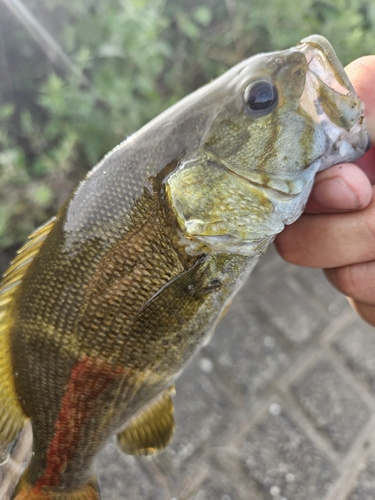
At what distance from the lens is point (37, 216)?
2.15 m

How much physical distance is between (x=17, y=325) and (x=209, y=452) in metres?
1.33

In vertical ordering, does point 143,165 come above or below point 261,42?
above

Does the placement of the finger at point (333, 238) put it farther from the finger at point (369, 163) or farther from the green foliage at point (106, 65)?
the green foliage at point (106, 65)

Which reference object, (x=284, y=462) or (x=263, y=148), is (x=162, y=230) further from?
(x=284, y=462)

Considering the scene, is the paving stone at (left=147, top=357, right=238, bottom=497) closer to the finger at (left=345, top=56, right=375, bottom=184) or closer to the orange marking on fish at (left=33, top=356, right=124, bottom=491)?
the orange marking on fish at (left=33, top=356, right=124, bottom=491)

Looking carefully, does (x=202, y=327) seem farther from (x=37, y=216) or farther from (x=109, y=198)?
(x=37, y=216)

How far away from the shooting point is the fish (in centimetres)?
88

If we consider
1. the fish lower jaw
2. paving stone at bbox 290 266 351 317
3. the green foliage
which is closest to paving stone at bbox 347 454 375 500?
paving stone at bbox 290 266 351 317

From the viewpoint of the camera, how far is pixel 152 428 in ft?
4.15

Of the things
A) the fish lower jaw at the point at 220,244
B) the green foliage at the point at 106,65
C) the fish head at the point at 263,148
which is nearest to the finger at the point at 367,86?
the fish head at the point at 263,148

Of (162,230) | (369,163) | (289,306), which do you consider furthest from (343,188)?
(289,306)

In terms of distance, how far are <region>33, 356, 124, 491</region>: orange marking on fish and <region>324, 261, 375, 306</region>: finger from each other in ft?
2.27

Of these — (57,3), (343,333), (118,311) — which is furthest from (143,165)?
(57,3)

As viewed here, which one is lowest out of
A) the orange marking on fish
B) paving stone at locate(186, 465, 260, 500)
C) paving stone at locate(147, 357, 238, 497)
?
paving stone at locate(186, 465, 260, 500)
